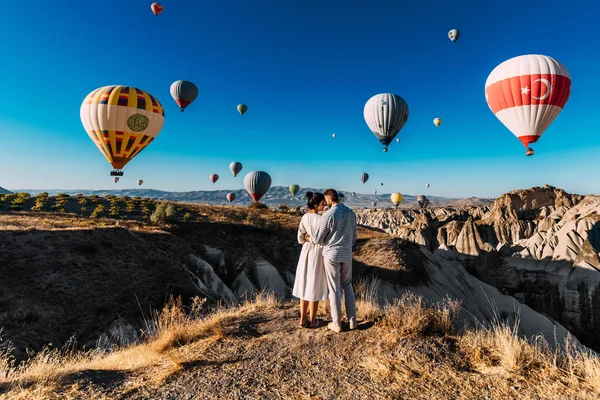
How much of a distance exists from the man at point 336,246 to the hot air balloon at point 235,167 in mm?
52385

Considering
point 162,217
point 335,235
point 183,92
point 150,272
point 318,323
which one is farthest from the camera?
point 183,92

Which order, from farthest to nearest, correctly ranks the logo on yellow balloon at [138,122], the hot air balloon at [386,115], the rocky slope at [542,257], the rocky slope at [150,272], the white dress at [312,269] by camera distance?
the rocky slope at [542,257] → the hot air balloon at [386,115] → the logo on yellow balloon at [138,122] → the rocky slope at [150,272] → the white dress at [312,269]

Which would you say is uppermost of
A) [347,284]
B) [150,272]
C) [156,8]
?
[156,8]

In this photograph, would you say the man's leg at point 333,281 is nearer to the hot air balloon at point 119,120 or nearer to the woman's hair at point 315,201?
the woman's hair at point 315,201

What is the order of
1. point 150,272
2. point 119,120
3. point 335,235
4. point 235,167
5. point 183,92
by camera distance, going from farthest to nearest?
point 235,167, point 183,92, point 119,120, point 150,272, point 335,235

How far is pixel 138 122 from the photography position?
830 inches

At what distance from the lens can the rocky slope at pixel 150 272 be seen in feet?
35.4

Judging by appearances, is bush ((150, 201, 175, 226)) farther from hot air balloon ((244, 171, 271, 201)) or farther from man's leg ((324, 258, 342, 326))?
man's leg ((324, 258, 342, 326))

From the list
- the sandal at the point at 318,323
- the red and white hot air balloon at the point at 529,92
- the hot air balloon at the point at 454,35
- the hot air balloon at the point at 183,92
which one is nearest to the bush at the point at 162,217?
the hot air balloon at the point at 183,92

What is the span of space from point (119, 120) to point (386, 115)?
806 inches

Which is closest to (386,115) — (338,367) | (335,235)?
(335,235)

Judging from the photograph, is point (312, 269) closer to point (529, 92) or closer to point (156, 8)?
point (529, 92)

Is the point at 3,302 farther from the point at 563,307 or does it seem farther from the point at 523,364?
the point at 563,307

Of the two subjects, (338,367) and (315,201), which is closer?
(338,367)
